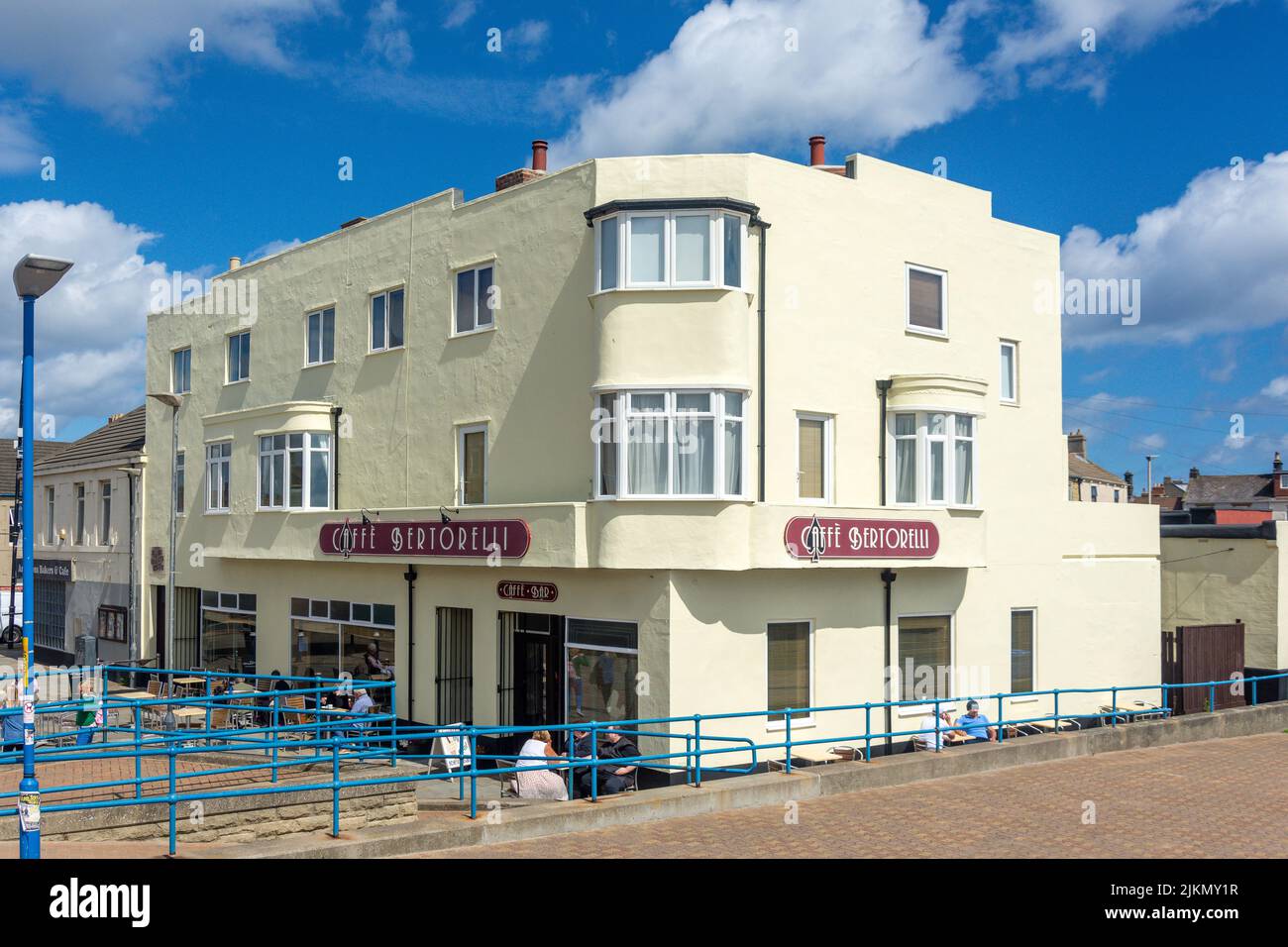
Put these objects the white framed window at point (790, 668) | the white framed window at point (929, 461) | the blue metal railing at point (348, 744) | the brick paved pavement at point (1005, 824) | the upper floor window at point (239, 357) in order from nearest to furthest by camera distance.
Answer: the brick paved pavement at point (1005, 824) → the blue metal railing at point (348, 744) → the white framed window at point (790, 668) → the white framed window at point (929, 461) → the upper floor window at point (239, 357)

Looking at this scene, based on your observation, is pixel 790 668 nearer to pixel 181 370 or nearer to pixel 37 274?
pixel 37 274

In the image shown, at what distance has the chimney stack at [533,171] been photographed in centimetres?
2238

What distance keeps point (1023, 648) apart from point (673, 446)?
9.23 metres

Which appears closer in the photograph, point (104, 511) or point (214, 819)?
point (214, 819)

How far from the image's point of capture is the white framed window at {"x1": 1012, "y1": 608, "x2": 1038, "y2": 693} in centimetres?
2266

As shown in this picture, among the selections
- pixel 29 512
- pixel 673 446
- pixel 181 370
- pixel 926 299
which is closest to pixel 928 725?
pixel 673 446

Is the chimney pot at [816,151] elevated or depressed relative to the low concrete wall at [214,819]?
elevated

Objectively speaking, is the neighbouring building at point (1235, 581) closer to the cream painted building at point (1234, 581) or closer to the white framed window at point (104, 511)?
the cream painted building at point (1234, 581)

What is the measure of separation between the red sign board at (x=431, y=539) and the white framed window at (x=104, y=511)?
14.1 metres

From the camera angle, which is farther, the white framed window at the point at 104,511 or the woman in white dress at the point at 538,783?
the white framed window at the point at 104,511

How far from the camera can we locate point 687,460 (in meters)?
18.3

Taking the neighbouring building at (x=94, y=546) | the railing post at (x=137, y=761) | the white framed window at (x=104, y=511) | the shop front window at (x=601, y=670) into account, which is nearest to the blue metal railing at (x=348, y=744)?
the railing post at (x=137, y=761)

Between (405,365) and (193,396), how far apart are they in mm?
9978

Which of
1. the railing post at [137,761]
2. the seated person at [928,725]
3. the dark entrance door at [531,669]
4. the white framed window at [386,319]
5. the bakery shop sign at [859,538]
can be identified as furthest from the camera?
the white framed window at [386,319]
